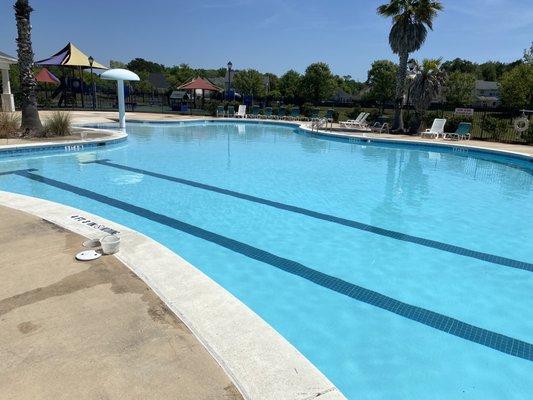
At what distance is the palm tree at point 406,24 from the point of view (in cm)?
1877

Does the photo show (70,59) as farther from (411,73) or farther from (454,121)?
→ (454,121)

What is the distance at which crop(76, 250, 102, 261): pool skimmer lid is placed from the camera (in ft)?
13.7

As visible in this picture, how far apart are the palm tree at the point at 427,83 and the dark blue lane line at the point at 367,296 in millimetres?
16389

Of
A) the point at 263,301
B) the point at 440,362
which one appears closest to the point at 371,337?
the point at 440,362

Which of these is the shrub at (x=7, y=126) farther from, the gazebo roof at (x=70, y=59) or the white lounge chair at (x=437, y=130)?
the white lounge chair at (x=437, y=130)

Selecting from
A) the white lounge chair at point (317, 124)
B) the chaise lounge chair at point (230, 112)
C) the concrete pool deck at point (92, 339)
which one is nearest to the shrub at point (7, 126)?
the concrete pool deck at point (92, 339)

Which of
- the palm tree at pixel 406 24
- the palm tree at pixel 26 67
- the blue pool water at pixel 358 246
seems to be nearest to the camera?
the blue pool water at pixel 358 246

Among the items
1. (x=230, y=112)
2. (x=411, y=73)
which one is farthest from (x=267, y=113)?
(x=411, y=73)

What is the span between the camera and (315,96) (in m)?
52.8

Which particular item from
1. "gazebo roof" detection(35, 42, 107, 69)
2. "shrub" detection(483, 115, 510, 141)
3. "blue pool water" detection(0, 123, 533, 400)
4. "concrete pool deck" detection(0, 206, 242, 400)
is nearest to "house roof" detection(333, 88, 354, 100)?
"gazebo roof" detection(35, 42, 107, 69)

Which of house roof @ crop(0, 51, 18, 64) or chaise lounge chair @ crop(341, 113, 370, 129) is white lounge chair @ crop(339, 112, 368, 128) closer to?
chaise lounge chair @ crop(341, 113, 370, 129)

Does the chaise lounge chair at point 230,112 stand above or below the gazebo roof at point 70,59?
below

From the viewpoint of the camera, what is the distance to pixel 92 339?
2.89 metres

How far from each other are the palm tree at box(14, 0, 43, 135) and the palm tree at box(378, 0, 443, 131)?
15.5 m
